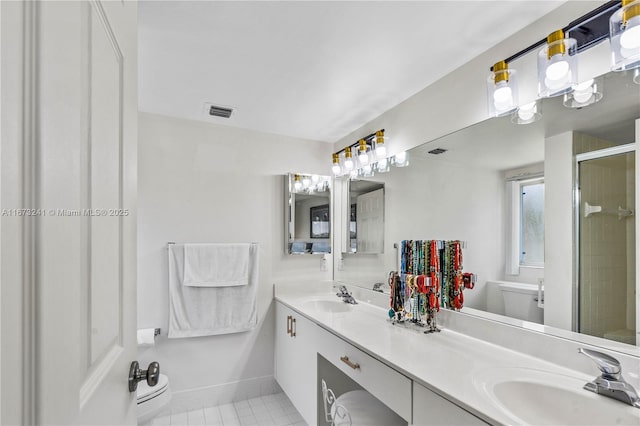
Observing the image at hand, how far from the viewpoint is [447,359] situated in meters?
1.31

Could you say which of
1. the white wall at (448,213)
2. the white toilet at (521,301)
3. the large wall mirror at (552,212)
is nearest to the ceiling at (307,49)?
the large wall mirror at (552,212)

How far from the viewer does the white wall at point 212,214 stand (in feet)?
7.86

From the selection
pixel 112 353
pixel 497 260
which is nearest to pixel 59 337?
pixel 112 353

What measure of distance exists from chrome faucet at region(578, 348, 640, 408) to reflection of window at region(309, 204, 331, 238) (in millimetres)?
2068

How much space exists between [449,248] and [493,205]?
322 mm

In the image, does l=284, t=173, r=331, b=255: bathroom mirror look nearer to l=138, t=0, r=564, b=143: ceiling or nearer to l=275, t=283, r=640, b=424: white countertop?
l=138, t=0, r=564, b=143: ceiling

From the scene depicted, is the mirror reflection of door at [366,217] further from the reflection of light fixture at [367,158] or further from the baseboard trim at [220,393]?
the baseboard trim at [220,393]

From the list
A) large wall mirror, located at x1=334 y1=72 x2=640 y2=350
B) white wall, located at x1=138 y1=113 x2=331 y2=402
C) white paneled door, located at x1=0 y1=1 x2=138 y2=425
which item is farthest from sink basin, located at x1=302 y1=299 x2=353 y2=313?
white paneled door, located at x1=0 y1=1 x2=138 y2=425

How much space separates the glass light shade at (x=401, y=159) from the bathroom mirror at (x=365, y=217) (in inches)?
9.4

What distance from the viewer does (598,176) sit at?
1211 mm

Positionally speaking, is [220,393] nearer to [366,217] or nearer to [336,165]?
[366,217]

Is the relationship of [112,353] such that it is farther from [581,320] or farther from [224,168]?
[224,168]

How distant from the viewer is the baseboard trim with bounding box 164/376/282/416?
7.99ft

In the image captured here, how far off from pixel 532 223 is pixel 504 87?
603mm
